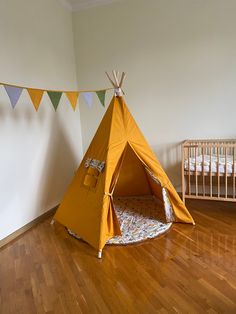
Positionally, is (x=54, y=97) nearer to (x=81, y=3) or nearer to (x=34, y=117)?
(x=34, y=117)

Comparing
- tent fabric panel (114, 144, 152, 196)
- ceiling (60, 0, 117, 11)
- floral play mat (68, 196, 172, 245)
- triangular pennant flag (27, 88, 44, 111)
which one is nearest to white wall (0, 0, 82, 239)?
ceiling (60, 0, 117, 11)

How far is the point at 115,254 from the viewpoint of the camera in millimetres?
2400

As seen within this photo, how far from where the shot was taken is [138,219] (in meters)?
3.04

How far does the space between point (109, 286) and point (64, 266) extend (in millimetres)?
504

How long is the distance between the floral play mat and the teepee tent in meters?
0.13

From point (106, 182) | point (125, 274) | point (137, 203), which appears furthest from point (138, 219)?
point (125, 274)

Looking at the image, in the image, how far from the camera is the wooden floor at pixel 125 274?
1767 mm

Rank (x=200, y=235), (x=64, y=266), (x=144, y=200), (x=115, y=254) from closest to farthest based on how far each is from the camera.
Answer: (x=64, y=266), (x=115, y=254), (x=200, y=235), (x=144, y=200)

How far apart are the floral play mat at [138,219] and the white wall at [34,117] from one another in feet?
2.35

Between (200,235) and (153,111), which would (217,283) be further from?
(153,111)

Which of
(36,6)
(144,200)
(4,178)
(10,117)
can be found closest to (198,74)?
(144,200)

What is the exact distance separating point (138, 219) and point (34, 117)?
1753mm

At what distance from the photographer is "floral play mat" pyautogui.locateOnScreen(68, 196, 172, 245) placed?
2645mm

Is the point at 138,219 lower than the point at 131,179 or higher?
lower
